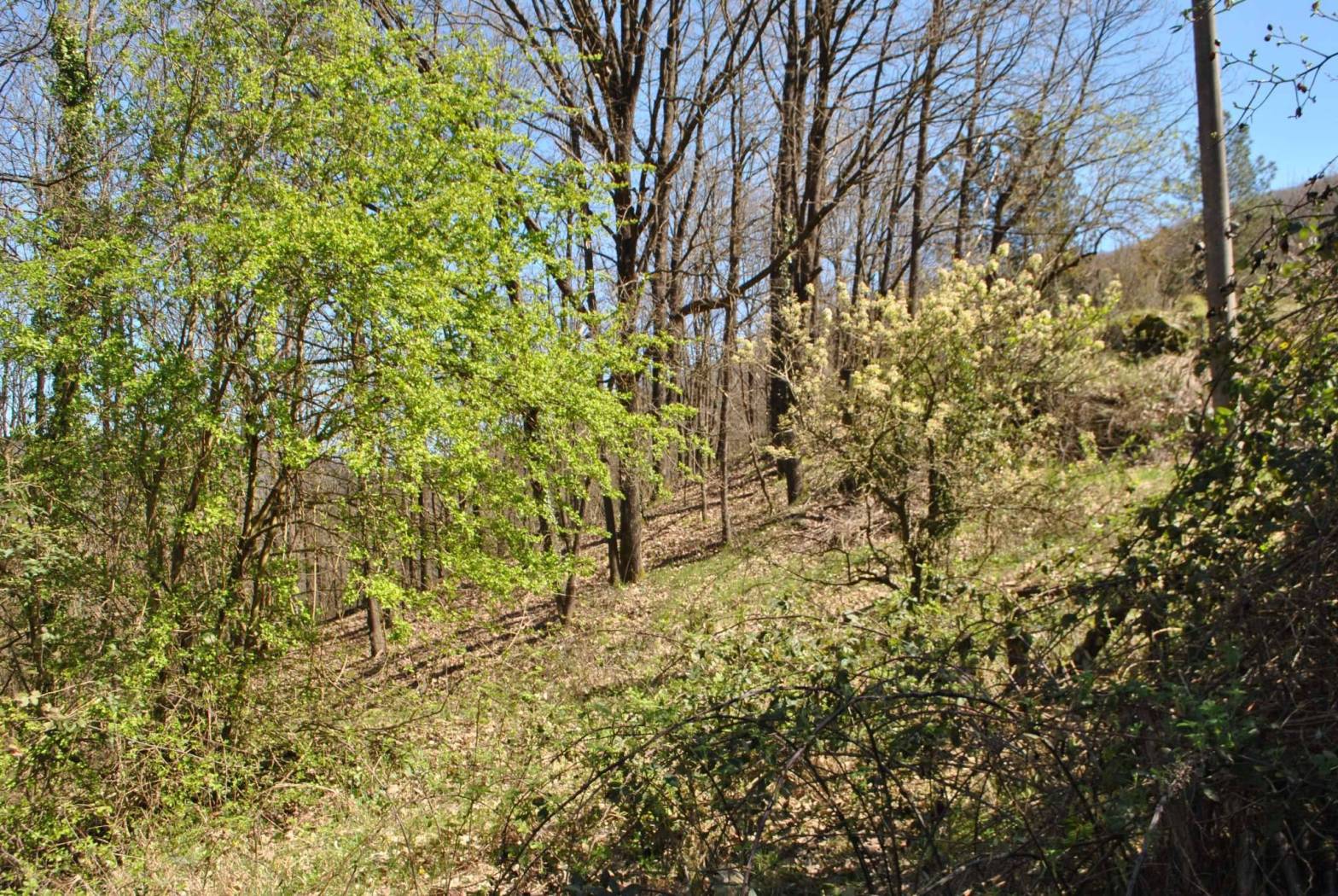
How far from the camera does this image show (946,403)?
22.8 feet

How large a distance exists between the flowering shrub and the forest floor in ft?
1.63

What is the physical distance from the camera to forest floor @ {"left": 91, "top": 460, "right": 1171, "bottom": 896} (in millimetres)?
5297

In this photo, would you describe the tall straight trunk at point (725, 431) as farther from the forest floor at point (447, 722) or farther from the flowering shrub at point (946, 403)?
the flowering shrub at point (946, 403)

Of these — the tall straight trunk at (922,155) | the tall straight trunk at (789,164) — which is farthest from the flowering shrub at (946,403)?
the tall straight trunk at (789,164)

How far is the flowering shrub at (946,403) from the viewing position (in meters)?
6.80

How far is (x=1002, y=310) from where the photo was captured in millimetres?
7223

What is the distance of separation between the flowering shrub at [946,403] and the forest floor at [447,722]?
496 mm

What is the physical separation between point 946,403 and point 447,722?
5.92 m

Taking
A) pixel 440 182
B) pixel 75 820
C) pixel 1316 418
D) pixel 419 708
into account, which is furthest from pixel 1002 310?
pixel 75 820

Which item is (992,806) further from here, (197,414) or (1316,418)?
(197,414)

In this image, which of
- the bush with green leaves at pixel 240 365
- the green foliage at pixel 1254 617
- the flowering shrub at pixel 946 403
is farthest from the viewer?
the bush with green leaves at pixel 240 365

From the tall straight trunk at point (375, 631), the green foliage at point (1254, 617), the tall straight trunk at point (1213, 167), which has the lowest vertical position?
the tall straight trunk at point (375, 631)

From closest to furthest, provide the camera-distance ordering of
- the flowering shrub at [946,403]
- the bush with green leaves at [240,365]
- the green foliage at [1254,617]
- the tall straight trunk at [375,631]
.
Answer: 1. the green foliage at [1254,617]
2. the flowering shrub at [946,403]
3. the bush with green leaves at [240,365]
4. the tall straight trunk at [375,631]

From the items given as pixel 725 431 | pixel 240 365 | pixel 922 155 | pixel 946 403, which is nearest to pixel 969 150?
pixel 922 155
